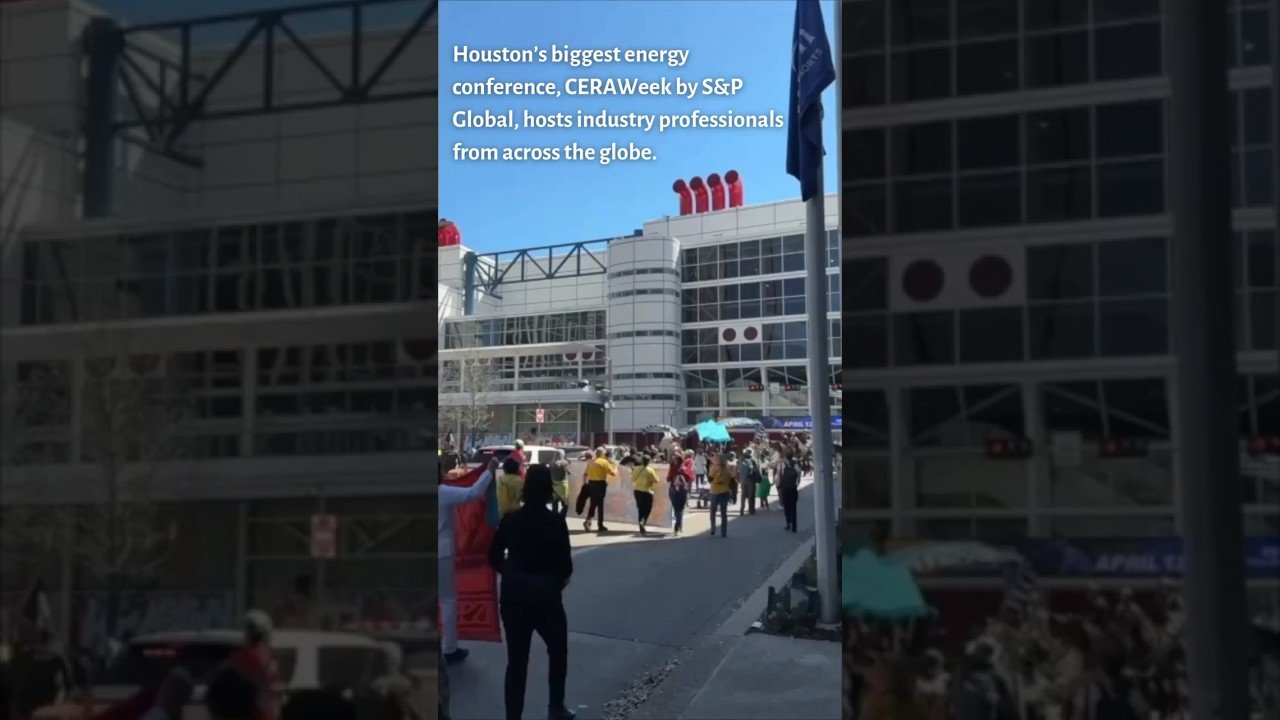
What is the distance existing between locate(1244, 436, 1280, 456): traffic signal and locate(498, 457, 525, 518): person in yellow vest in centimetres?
444

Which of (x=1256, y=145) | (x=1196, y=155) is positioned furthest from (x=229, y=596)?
(x=1256, y=145)

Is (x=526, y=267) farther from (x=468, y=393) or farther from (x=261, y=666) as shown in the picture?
(x=261, y=666)

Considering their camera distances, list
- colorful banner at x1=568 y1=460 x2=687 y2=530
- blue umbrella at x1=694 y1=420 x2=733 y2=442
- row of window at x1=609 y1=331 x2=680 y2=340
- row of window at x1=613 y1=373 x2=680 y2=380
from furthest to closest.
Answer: blue umbrella at x1=694 y1=420 x2=733 y2=442, row of window at x1=613 y1=373 x2=680 y2=380, row of window at x1=609 y1=331 x2=680 y2=340, colorful banner at x1=568 y1=460 x2=687 y2=530

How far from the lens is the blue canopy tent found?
7.96 feet

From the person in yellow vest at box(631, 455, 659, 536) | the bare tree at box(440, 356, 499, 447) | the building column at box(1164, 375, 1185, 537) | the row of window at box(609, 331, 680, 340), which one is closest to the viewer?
the building column at box(1164, 375, 1185, 537)

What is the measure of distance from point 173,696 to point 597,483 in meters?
9.26

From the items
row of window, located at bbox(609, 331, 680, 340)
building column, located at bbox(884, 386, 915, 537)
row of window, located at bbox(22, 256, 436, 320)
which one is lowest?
building column, located at bbox(884, 386, 915, 537)

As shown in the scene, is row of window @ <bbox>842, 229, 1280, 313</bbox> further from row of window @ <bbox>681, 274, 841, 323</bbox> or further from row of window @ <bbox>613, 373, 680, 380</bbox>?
row of window @ <bbox>681, 274, 841, 323</bbox>

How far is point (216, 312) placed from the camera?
255cm

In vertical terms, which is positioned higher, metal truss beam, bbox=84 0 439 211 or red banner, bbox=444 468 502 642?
metal truss beam, bbox=84 0 439 211

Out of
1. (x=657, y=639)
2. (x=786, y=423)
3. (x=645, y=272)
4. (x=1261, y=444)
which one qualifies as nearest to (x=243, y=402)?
(x=1261, y=444)

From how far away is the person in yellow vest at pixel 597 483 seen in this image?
38.0ft

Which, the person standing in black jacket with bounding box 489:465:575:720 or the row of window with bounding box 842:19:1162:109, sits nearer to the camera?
the row of window with bounding box 842:19:1162:109

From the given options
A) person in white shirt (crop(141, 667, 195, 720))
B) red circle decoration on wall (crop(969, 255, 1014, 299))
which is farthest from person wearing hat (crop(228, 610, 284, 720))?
red circle decoration on wall (crop(969, 255, 1014, 299))
